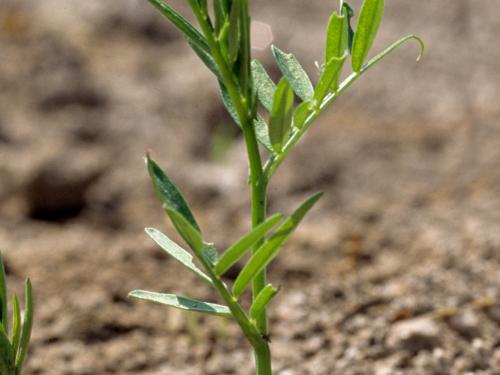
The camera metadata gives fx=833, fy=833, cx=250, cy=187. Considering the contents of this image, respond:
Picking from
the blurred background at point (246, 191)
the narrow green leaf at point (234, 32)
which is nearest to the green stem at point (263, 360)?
the narrow green leaf at point (234, 32)

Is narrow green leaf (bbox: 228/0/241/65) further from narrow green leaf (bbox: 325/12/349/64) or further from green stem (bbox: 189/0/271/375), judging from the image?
narrow green leaf (bbox: 325/12/349/64)

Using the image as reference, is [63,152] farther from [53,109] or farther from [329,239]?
[329,239]

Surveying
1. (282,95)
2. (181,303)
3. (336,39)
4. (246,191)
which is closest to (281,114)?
(282,95)

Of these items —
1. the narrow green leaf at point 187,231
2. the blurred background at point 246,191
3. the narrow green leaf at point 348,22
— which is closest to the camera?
the narrow green leaf at point 187,231

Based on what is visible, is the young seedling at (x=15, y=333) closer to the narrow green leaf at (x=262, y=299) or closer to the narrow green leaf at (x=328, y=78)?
the narrow green leaf at (x=262, y=299)

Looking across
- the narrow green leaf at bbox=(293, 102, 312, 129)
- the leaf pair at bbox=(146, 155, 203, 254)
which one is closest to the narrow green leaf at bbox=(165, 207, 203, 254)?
the leaf pair at bbox=(146, 155, 203, 254)

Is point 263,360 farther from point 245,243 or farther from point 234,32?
point 234,32

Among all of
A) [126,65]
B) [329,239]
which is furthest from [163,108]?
[329,239]
